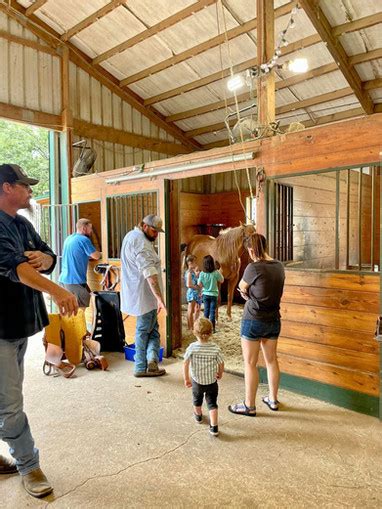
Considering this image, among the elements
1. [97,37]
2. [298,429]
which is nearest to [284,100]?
[97,37]

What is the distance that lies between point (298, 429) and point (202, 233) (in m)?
5.92

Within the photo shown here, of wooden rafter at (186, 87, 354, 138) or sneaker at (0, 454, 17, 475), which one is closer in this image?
sneaker at (0, 454, 17, 475)

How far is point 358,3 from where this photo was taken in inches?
161

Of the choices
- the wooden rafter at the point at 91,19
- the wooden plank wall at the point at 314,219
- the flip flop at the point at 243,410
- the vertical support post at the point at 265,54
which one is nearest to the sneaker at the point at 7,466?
the flip flop at the point at 243,410

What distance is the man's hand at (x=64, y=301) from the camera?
160cm

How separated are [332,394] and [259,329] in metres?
0.86

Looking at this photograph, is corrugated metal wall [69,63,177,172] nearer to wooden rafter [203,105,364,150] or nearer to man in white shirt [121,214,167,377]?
wooden rafter [203,105,364,150]

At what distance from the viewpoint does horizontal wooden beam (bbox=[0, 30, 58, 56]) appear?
5.04 m

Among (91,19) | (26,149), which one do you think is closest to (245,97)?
(91,19)

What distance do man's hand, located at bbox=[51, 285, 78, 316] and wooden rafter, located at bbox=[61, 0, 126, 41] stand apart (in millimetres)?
4627

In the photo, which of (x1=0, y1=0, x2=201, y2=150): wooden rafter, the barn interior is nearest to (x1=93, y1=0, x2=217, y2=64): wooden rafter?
the barn interior

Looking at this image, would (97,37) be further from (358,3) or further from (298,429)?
(298,429)

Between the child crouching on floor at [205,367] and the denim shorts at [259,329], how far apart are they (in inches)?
13.2

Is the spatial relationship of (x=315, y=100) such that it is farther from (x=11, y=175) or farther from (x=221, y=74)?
(x=11, y=175)
